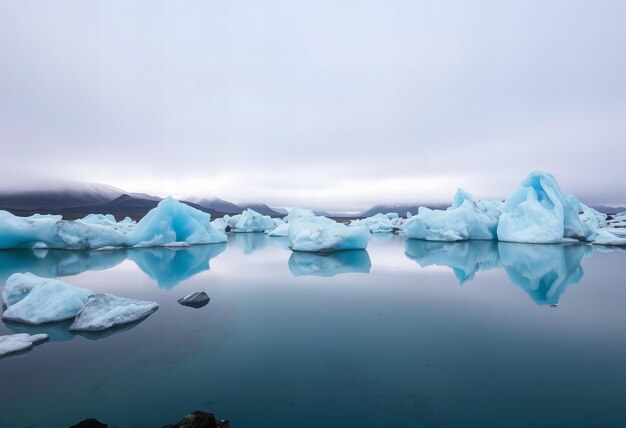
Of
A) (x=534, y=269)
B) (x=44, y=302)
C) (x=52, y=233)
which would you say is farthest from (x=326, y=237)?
(x=52, y=233)

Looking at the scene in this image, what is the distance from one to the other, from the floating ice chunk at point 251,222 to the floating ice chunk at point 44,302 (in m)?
24.4

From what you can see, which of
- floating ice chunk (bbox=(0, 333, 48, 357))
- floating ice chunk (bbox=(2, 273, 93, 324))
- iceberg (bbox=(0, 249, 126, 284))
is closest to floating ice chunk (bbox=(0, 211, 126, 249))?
iceberg (bbox=(0, 249, 126, 284))

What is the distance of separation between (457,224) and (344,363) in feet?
49.6

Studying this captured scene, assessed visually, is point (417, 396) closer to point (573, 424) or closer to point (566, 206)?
point (573, 424)

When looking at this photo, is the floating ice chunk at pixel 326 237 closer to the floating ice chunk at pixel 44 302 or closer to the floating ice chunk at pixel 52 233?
the floating ice chunk at pixel 52 233

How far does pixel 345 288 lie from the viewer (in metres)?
6.07

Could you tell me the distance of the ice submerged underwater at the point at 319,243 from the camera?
400 cm

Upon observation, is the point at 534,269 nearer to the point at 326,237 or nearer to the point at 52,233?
the point at 326,237

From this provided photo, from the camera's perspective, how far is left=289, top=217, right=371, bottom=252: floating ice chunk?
37.9 feet

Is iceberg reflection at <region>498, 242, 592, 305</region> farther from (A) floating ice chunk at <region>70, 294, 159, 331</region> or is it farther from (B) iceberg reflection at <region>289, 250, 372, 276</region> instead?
(A) floating ice chunk at <region>70, 294, 159, 331</region>

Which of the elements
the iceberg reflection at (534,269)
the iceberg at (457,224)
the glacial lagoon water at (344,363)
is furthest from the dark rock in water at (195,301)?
the iceberg at (457,224)

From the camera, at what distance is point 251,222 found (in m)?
29.2

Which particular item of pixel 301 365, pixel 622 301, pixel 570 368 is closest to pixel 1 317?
pixel 301 365

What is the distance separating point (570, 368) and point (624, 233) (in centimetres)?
2321
